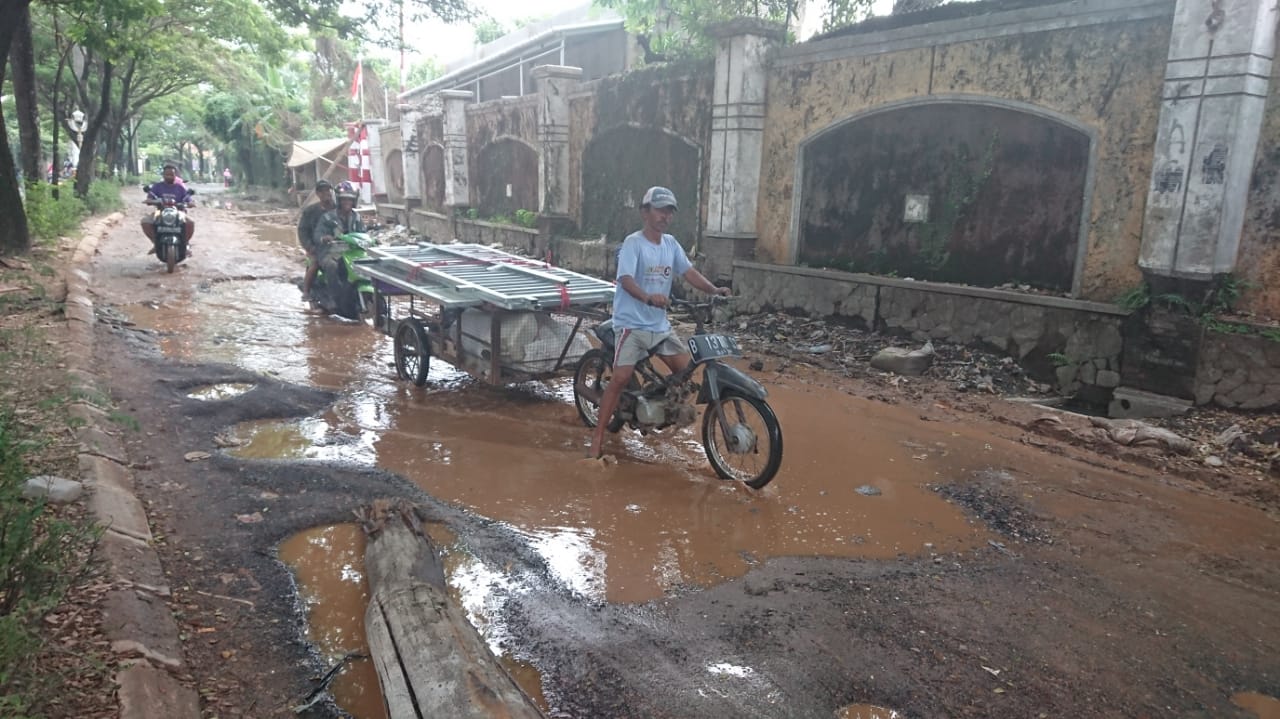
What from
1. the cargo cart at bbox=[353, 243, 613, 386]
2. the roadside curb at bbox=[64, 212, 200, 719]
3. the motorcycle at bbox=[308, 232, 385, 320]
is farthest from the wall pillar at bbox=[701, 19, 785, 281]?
the roadside curb at bbox=[64, 212, 200, 719]

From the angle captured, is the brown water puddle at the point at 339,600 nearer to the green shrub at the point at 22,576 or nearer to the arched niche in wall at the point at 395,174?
the green shrub at the point at 22,576

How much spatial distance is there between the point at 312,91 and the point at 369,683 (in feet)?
130

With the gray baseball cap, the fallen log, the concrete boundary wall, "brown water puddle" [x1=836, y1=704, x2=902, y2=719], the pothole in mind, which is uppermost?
the concrete boundary wall

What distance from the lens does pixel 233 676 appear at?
9.55ft

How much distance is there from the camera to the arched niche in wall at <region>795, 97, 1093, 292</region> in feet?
24.5

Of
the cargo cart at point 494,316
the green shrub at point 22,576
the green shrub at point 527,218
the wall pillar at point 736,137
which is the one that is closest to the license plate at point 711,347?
the cargo cart at point 494,316

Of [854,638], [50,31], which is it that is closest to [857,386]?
[854,638]

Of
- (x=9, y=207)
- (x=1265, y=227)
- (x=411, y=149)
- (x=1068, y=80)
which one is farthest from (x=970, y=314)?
(x=411, y=149)

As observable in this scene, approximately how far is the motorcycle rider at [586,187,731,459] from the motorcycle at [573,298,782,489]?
0.34 feet

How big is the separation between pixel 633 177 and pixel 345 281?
514 centimetres

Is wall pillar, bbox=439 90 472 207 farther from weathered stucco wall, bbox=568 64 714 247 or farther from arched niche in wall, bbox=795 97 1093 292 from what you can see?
arched niche in wall, bbox=795 97 1093 292

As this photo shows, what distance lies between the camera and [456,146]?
17844mm

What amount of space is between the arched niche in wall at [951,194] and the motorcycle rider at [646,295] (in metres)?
4.01

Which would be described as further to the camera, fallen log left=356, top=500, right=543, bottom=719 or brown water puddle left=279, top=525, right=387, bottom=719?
brown water puddle left=279, top=525, right=387, bottom=719
